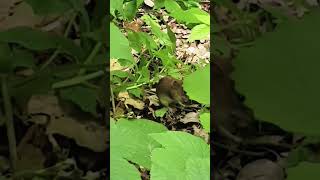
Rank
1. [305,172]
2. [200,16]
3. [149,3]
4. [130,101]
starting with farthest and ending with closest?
[149,3] → [130,101] → [200,16] → [305,172]

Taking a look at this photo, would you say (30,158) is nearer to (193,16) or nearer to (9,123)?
(9,123)

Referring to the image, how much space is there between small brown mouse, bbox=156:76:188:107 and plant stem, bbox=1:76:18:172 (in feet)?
1.08

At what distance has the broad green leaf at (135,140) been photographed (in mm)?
674

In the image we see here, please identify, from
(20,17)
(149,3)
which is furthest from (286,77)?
(149,3)

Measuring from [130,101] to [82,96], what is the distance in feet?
0.90

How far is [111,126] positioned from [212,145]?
0.23 metres

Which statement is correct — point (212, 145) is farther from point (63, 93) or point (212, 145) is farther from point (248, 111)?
point (63, 93)

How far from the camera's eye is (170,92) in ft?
3.39

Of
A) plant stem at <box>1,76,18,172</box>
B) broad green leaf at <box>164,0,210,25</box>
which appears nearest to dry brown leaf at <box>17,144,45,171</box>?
plant stem at <box>1,76,18,172</box>

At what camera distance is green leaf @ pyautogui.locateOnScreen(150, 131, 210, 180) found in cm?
63

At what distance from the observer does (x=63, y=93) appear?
75cm

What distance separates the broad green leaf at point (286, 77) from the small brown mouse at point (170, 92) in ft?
1.34

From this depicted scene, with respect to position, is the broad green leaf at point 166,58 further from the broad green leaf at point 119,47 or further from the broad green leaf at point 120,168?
the broad green leaf at point 120,168

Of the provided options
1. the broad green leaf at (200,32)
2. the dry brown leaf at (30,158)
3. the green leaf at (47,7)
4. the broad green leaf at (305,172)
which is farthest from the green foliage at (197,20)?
the broad green leaf at (305,172)
